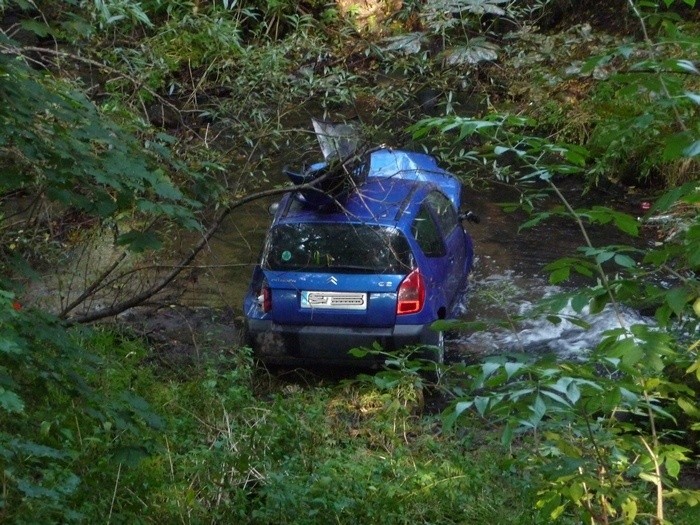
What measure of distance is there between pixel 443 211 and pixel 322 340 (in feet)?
6.43

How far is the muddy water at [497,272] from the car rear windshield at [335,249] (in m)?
0.35

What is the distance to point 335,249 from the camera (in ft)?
27.9

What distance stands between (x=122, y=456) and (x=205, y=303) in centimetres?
630

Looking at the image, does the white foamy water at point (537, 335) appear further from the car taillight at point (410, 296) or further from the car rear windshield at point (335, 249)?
the car rear windshield at point (335, 249)

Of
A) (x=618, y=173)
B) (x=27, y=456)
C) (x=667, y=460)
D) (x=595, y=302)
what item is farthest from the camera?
(x=618, y=173)

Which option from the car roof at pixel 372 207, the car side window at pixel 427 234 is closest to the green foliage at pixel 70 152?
the car roof at pixel 372 207

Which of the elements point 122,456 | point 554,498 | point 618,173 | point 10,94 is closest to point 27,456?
point 122,456

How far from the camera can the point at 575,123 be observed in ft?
48.9

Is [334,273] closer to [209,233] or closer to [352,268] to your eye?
[352,268]

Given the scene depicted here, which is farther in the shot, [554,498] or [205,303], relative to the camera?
[205,303]

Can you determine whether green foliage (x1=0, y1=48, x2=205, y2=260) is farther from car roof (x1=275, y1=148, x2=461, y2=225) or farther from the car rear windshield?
the car rear windshield

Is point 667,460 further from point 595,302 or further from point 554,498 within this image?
point 595,302

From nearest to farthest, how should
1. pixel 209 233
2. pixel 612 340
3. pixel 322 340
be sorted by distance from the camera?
pixel 612 340 → pixel 209 233 → pixel 322 340

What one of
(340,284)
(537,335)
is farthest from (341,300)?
(537,335)
